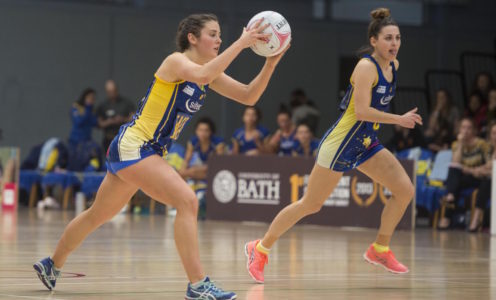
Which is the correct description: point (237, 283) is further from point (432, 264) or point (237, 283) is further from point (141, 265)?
point (432, 264)

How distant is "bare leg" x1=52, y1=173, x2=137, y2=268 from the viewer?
6.59 meters

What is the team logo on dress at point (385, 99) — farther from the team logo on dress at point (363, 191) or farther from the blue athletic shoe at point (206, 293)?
the team logo on dress at point (363, 191)

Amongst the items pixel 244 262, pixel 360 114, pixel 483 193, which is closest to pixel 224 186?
pixel 483 193

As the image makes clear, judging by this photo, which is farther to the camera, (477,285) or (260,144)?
(260,144)

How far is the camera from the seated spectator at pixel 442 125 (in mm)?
17172

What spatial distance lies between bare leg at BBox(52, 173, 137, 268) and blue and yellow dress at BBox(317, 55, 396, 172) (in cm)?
191

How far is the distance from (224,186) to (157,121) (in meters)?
9.91

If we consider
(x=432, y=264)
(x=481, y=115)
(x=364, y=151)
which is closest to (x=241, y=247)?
(x=432, y=264)

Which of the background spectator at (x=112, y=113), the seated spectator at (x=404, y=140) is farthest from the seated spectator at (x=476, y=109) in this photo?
the background spectator at (x=112, y=113)

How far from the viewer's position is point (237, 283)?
7566mm

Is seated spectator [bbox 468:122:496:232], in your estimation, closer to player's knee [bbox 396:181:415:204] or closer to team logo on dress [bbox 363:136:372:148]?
player's knee [bbox 396:181:415:204]

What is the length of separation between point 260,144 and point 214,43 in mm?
10886

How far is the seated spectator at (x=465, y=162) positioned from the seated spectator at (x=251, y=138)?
3328 millimetres

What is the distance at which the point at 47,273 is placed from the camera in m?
6.79
